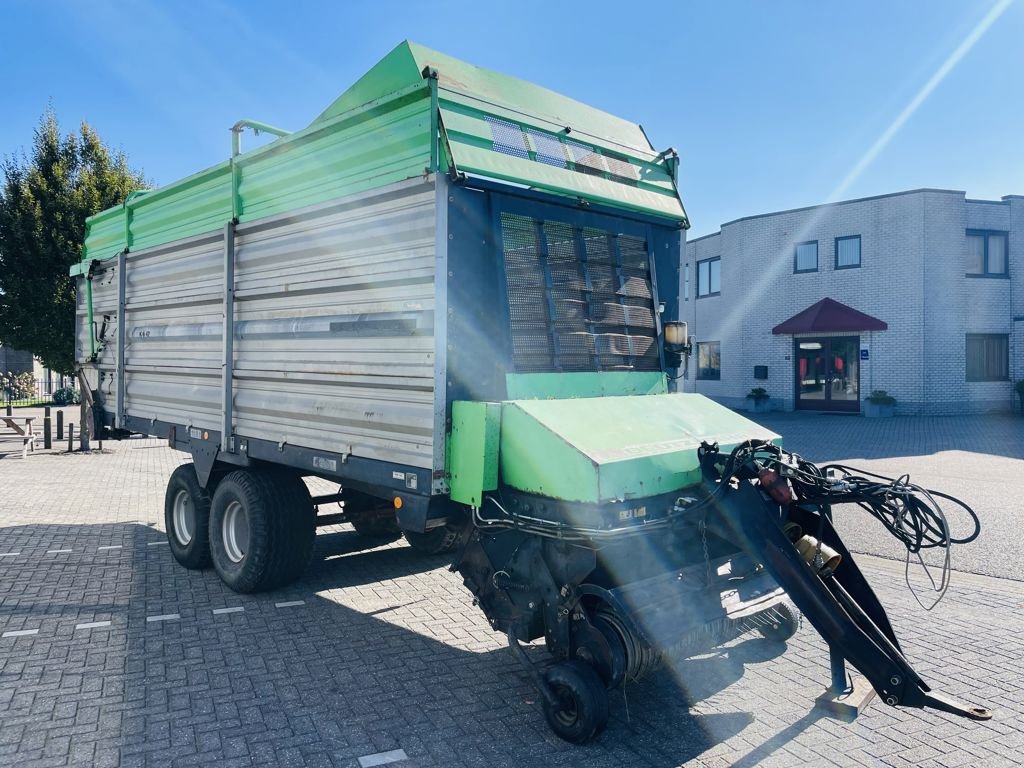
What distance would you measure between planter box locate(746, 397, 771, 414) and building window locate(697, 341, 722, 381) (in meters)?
2.73

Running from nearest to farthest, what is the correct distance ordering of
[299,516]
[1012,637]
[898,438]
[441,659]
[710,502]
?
[710,502]
[441,659]
[1012,637]
[299,516]
[898,438]

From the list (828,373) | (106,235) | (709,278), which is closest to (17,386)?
(106,235)

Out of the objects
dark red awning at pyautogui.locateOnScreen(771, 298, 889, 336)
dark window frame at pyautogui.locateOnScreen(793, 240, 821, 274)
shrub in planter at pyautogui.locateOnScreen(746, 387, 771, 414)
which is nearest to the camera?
dark red awning at pyautogui.locateOnScreen(771, 298, 889, 336)

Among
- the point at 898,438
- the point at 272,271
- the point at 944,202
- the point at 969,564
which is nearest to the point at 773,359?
the point at 944,202

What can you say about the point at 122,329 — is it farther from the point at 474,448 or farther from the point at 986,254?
the point at 986,254

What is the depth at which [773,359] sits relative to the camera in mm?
25422

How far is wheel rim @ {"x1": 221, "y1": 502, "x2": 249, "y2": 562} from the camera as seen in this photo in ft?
19.3

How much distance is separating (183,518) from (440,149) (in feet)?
14.2

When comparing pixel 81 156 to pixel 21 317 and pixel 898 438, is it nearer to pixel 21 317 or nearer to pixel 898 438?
pixel 21 317

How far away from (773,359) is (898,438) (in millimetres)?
8707

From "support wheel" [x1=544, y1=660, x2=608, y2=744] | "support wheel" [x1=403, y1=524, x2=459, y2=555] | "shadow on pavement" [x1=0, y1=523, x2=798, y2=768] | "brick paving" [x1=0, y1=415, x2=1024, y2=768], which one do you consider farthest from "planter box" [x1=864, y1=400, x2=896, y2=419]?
"support wheel" [x1=544, y1=660, x2=608, y2=744]

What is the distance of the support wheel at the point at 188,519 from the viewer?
6.34m

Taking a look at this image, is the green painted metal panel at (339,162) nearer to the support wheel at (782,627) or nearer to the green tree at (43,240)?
the support wheel at (782,627)

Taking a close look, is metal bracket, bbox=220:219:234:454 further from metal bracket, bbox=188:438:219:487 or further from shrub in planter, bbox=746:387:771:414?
shrub in planter, bbox=746:387:771:414
